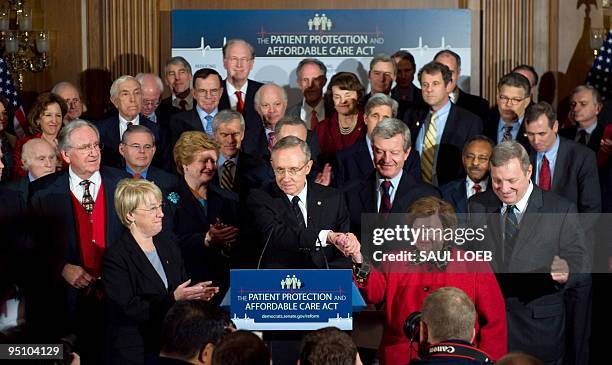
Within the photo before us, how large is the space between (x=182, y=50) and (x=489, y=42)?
250cm

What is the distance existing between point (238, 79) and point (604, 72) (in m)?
2.85

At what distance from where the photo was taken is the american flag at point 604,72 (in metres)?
9.58

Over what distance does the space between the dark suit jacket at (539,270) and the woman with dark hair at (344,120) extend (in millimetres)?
1737

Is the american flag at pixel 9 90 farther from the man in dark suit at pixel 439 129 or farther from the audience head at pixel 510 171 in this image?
the audience head at pixel 510 171

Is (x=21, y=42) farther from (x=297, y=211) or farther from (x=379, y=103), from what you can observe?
(x=297, y=211)

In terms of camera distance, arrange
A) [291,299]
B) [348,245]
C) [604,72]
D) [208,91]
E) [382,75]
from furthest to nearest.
Result: [604,72], [382,75], [208,91], [348,245], [291,299]

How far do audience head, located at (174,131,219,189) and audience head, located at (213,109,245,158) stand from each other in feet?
1.32

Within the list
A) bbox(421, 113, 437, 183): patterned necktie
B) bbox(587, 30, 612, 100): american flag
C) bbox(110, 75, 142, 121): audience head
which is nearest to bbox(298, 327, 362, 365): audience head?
bbox(421, 113, 437, 183): patterned necktie

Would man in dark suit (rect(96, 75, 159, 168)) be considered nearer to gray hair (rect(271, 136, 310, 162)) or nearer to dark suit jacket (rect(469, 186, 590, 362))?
gray hair (rect(271, 136, 310, 162))

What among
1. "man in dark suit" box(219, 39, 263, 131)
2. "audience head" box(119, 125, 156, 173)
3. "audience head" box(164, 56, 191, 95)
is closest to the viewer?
"audience head" box(119, 125, 156, 173)

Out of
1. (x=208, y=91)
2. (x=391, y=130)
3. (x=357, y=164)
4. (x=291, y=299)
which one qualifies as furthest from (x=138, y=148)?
(x=291, y=299)

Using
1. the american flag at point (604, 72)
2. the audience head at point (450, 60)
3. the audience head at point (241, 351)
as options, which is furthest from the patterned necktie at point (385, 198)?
the american flag at point (604, 72)

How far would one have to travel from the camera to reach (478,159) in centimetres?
739

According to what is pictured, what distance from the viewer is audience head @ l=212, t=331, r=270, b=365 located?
421 cm
